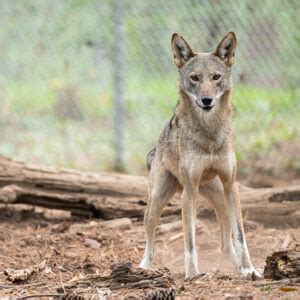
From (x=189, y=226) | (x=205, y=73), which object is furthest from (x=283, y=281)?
(x=205, y=73)

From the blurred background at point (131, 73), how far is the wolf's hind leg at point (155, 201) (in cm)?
463

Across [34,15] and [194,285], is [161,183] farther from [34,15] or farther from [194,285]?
[34,15]

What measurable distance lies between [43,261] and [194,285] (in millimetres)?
1825

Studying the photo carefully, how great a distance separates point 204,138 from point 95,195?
8.46 ft

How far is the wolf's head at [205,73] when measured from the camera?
6.54m

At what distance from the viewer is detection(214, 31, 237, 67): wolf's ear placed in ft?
22.5

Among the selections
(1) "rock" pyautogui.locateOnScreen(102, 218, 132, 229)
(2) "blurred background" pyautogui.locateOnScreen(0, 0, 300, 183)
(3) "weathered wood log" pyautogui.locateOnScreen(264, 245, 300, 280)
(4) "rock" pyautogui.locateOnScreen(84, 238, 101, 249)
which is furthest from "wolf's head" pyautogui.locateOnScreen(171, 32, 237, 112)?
(2) "blurred background" pyautogui.locateOnScreen(0, 0, 300, 183)

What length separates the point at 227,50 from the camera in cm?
689

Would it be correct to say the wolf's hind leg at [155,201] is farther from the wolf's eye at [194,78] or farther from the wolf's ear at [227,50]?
the wolf's ear at [227,50]

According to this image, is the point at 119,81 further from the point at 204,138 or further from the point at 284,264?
the point at 284,264

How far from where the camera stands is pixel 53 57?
12.5 metres

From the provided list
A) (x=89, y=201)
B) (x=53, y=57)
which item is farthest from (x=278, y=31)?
(x=89, y=201)

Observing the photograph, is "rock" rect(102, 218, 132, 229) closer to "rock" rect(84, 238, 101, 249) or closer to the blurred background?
"rock" rect(84, 238, 101, 249)

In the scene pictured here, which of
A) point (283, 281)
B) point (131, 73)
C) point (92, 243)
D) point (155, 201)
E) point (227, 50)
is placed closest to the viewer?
point (283, 281)
